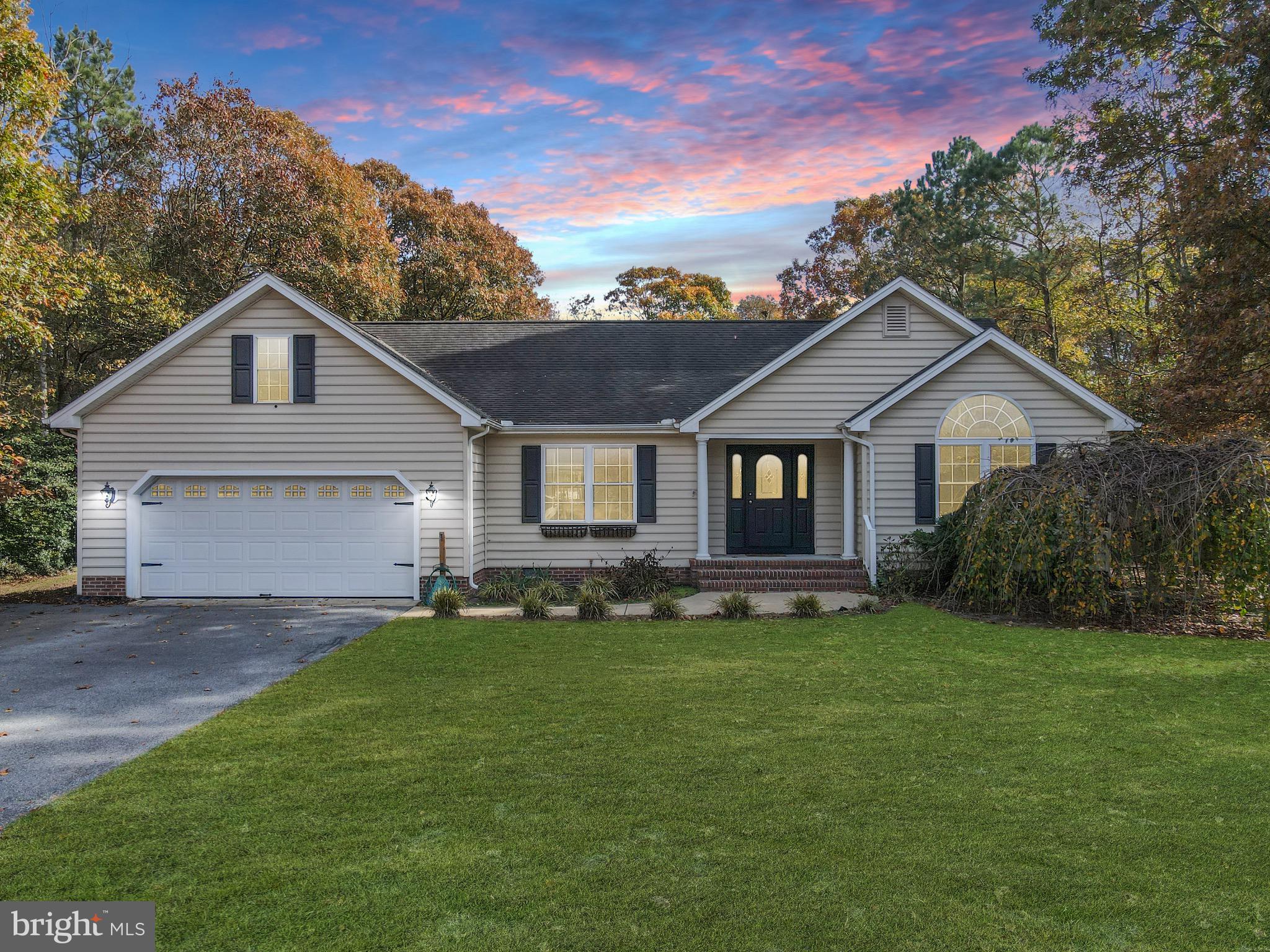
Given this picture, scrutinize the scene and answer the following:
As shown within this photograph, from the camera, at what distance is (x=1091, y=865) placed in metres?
4.07

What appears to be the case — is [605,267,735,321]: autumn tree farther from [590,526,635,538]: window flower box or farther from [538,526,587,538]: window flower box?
[538,526,587,538]: window flower box

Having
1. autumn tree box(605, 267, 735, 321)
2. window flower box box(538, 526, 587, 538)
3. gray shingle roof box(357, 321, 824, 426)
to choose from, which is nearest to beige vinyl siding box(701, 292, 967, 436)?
gray shingle roof box(357, 321, 824, 426)

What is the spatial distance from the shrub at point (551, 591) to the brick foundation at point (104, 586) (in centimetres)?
694

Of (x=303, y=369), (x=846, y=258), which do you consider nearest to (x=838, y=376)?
(x=303, y=369)

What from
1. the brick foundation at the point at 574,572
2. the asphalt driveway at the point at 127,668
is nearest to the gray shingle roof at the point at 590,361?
the brick foundation at the point at 574,572

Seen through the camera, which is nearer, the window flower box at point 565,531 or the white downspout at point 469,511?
the white downspout at point 469,511

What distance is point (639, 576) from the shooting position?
14523 mm

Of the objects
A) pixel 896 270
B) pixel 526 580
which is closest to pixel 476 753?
pixel 526 580

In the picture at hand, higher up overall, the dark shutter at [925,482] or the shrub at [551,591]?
the dark shutter at [925,482]

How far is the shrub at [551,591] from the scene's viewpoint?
1361 cm

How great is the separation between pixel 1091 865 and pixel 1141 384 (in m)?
20.9

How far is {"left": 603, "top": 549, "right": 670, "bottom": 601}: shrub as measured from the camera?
46.5ft

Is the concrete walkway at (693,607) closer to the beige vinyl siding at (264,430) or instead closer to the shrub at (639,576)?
the shrub at (639,576)

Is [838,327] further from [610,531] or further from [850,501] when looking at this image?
[610,531]
